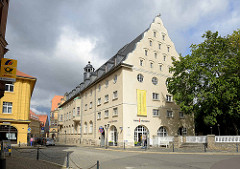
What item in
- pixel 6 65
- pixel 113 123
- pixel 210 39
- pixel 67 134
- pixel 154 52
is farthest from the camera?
pixel 67 134

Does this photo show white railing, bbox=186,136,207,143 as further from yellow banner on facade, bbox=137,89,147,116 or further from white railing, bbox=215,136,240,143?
yellow banner on facade, bbox=137,89,147,116

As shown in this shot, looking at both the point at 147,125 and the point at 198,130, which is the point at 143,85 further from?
the point at 198,130

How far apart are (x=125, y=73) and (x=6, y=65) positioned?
20.6 meters

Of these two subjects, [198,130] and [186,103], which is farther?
[198,130]

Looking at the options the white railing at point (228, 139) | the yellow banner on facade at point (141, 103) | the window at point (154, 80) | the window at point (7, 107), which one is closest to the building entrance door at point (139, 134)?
the yellow banner on facade at point (141, 103)

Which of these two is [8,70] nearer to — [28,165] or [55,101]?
[28,165]

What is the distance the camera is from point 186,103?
95.6 ft

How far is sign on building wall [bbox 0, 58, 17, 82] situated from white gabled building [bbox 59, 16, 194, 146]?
1916 centimetres

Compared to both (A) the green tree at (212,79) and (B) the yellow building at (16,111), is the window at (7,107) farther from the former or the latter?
(A) the green tree at (212,79)

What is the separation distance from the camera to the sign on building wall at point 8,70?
41.3 ft

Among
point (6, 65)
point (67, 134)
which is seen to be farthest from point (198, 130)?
point (6, 65)

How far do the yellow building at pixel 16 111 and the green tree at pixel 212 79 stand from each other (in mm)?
22126

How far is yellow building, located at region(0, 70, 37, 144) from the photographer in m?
31.6

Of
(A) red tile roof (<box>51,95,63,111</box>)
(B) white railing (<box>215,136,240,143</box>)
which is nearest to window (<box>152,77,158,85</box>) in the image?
(B) white railing (<box>215,136,240,143</box>)
